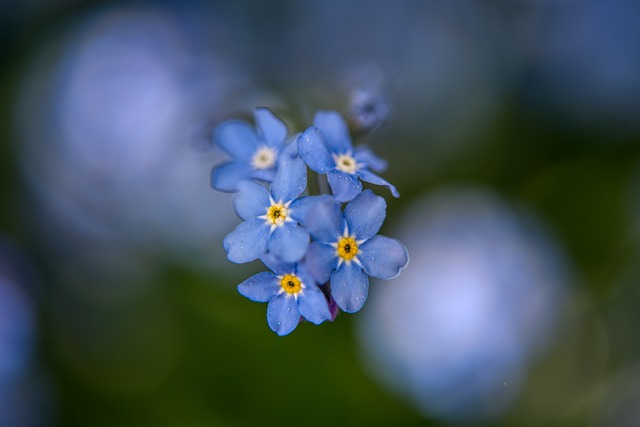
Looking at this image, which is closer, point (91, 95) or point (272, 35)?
point (91, 95)

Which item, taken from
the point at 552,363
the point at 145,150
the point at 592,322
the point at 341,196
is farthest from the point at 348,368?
the point at 341,196

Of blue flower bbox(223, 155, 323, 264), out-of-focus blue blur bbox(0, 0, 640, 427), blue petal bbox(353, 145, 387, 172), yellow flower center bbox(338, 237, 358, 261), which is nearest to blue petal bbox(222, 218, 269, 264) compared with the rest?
blue flower bbox(223, 155, 323, 264)

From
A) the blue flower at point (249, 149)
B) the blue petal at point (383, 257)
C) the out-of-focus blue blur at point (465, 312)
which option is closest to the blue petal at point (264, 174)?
the blue flower at point (249, 149)

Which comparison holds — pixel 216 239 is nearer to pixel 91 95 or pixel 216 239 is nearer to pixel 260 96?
pixel 260 96

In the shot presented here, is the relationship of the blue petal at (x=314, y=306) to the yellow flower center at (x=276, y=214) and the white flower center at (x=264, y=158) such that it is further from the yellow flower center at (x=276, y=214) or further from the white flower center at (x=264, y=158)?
the white flower center at (x=264, y=158)

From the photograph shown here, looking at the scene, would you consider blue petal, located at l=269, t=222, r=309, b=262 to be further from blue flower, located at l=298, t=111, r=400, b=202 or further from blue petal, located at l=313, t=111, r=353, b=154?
blue petal, located at l=313, t=111, r=353, b=154

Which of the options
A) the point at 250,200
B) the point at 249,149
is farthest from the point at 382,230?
the point at 250,200
